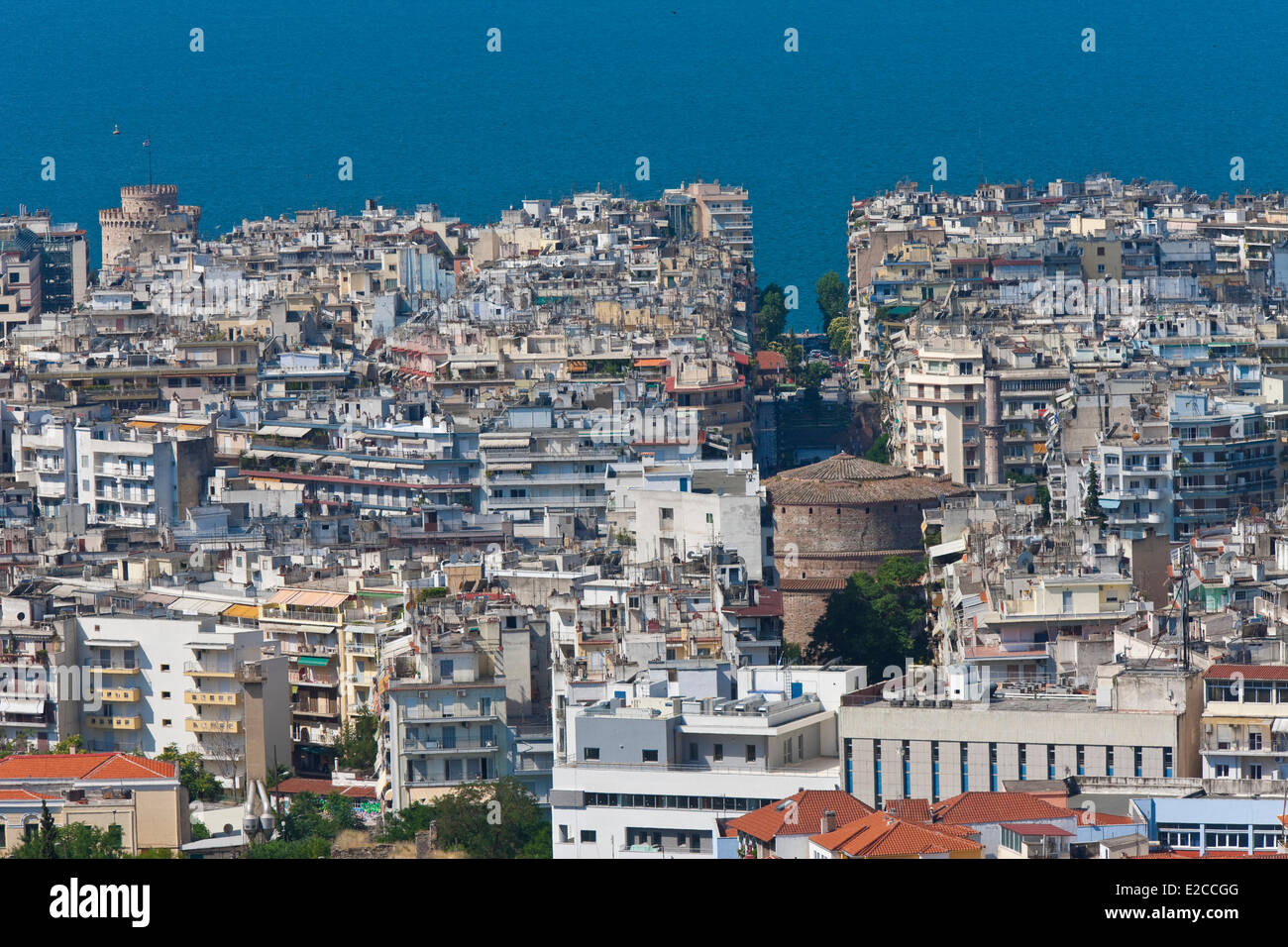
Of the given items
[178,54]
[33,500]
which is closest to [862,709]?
[33,500]

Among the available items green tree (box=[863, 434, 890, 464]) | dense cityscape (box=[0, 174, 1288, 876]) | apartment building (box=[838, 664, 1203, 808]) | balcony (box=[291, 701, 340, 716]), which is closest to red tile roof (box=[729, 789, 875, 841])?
dense cityscape (box=[0, 174, 1288, 876])

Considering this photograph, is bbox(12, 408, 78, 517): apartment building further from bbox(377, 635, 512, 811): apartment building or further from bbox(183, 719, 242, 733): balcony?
bbox(377, 635, 512, 811): apartment building

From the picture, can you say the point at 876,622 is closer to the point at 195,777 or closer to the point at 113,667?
the point at 113,667

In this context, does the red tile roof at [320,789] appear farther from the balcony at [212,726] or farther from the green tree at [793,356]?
the green tree at [793,356]

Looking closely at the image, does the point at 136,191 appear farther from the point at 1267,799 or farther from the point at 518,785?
the point at 1267,799

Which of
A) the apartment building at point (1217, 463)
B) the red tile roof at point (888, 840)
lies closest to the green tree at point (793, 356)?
the apartment building at point (1217, 463)

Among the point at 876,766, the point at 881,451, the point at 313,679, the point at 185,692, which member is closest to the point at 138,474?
the point at 881,451
